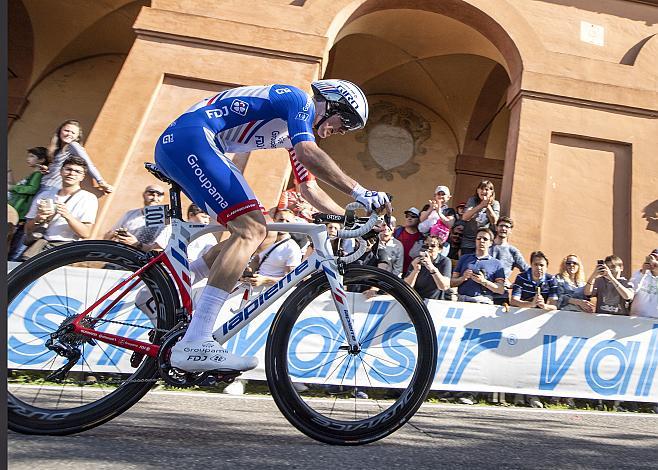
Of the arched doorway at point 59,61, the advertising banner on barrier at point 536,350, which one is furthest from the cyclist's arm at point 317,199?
the arched doorway at point 59,61

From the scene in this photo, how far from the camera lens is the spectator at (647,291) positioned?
707cm

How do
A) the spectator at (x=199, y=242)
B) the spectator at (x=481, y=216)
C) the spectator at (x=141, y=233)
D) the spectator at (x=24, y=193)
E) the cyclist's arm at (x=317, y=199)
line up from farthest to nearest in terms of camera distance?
the spectator at (x=481, y=216) < the spectator at (x=24, y=193) < the spectator at (x=141, y=233) < the spectator at (x=199, y=242) < the cyclist's arm at (x=317, y=199)

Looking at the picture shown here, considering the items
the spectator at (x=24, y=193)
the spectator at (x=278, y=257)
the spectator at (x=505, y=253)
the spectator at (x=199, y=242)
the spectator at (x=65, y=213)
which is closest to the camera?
the spectator at (x=199, y=242)

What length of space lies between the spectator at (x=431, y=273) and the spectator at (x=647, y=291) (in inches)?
87.3

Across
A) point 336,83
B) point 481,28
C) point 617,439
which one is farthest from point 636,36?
point 336,83

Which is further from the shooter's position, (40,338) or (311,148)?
(40,338)

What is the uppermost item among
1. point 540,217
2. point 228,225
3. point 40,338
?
point 540,217

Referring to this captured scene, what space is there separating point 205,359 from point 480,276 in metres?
4.56

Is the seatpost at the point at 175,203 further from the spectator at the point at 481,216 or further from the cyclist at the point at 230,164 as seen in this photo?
Result: the spectator at the point at 481,216

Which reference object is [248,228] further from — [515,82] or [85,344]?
[515,82]

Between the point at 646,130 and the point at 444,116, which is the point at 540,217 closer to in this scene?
the point at 646,130

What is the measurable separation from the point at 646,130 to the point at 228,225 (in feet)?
29.9

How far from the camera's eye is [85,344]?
305cm

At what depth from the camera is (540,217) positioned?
9461 mm
